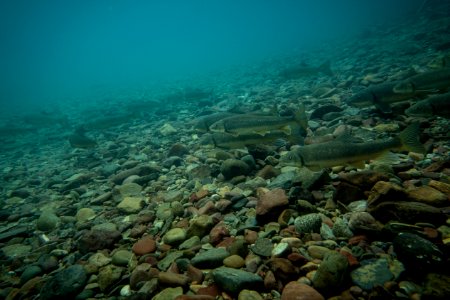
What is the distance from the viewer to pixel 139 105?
21.8 m

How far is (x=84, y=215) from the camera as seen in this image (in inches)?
244

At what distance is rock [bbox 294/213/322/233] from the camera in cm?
353

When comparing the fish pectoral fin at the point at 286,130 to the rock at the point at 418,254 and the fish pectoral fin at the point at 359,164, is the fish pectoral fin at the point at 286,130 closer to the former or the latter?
the fish pectoral fin at the point at 359,164

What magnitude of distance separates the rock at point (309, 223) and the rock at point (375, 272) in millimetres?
766

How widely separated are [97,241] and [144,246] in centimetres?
103

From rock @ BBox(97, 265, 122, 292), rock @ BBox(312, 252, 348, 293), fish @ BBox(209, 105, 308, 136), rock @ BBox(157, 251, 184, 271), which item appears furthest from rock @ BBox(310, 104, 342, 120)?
rock @ BBox(97, 265, 122, 292)

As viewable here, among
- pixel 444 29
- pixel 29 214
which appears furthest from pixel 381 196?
pixel 444 29

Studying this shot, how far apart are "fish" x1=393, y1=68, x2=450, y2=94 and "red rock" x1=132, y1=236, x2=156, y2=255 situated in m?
6.92

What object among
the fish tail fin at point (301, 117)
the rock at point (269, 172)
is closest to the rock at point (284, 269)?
the rock at point (269, 172)

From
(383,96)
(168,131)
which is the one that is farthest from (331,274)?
(168,131)

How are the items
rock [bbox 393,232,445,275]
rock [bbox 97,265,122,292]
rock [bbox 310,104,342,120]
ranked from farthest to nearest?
rock [bbox 310,104,342,120] < rock [bbox 97,265,122,292] < rock [bbox 393,232,445,275]

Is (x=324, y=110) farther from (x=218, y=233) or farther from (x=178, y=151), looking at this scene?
(x=218, y=233)

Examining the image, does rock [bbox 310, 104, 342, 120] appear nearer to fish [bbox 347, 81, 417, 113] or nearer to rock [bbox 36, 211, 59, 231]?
fish [bbox 347, 81, 417, 113]

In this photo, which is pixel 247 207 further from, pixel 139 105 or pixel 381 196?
pixel 139 105
